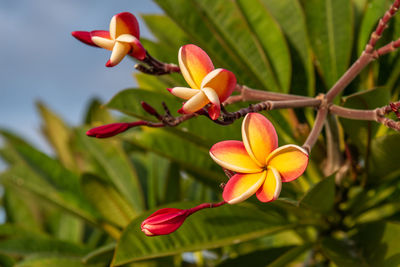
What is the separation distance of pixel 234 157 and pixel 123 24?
0.29m

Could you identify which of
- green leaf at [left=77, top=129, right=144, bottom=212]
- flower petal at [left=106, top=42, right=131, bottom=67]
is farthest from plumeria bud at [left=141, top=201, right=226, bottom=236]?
green leaf at [left=77, top=129, right=144, bottom=212]

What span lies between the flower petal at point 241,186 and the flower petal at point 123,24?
0.30 m

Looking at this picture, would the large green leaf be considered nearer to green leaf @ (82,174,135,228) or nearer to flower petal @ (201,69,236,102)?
green leaf @ (82,174,135,228)

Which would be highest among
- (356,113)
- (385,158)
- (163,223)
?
(356,113)

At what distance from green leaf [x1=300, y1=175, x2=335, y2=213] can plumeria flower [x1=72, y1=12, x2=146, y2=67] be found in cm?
49

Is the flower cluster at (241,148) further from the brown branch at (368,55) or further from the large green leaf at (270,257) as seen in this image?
the large green leaf at (270,257)

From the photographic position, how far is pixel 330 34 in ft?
4.34

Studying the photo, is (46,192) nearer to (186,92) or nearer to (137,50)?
(137,50)

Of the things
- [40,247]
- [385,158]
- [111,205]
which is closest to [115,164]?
[111,205]

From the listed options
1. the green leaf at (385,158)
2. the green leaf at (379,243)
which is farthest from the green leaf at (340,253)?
the green leaf at (385,158)

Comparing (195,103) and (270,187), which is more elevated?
(195,103)

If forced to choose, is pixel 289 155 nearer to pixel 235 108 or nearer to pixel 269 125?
pixel 269 125

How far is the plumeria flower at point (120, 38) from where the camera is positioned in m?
0.70

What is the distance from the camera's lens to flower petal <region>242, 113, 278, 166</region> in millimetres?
625
